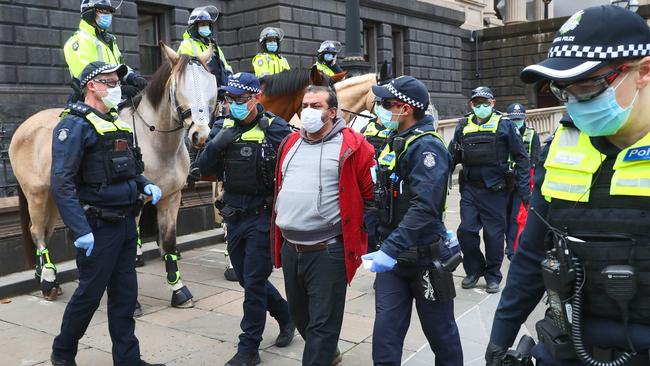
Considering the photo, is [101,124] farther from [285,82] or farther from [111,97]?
[285,82]

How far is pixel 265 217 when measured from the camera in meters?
4.46

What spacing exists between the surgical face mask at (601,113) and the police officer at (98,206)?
307 centimetres

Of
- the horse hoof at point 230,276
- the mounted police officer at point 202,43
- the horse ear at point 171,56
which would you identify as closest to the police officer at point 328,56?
the mounted police officer at point 202,43

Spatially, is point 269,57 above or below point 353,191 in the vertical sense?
above

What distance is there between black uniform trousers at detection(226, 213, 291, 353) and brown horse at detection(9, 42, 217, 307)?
152 cm

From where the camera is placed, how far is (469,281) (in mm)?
6703

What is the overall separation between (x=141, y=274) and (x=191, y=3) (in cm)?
1145

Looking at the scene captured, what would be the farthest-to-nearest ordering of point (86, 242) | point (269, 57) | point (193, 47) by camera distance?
point (269, 57)
point (193, 47)
point (86, 242)

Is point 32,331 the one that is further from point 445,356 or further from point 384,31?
point 384,31

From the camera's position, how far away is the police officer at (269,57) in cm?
886

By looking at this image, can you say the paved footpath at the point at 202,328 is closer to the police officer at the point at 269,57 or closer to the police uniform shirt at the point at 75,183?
the police uniform shirt at the point at 75,183

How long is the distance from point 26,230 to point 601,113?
21.1 feet

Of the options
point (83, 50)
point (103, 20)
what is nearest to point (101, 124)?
point (83, 50)

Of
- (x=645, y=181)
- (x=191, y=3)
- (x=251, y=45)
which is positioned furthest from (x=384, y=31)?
(x=645, y=181)
